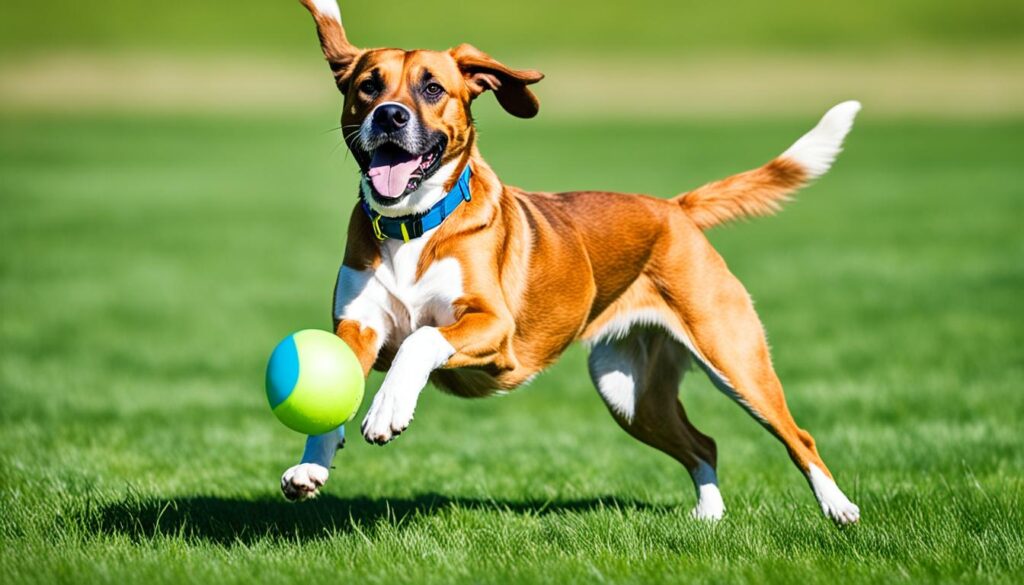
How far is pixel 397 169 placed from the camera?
19.1ft

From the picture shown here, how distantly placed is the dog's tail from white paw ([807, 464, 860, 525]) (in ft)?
5.27

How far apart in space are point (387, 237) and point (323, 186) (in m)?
26.6

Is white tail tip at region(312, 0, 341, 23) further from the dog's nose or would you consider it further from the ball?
the ball

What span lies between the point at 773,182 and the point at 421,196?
2.41 meters

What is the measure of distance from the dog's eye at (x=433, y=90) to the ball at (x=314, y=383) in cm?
129

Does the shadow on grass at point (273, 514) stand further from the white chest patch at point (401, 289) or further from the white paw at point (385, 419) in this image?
the white chest patch at point (401, 289)

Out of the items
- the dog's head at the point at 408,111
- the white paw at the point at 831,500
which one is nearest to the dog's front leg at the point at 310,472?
the dog's head at the point at 408,111

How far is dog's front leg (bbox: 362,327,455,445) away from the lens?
205 inches

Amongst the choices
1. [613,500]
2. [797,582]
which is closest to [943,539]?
[797,582]

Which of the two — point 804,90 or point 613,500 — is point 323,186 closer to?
point 613,500

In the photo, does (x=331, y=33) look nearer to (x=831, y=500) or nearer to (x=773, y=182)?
(x=773, y=182)

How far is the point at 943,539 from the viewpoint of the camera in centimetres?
567

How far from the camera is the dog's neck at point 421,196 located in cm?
587

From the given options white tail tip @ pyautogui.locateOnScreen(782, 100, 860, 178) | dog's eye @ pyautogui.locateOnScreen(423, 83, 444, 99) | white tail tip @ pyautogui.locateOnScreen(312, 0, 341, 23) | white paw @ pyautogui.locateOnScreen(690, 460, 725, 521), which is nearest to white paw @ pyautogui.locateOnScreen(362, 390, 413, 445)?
dog's eye @ pyautogui.locateOnScreen(423, 83, 444, 99)
